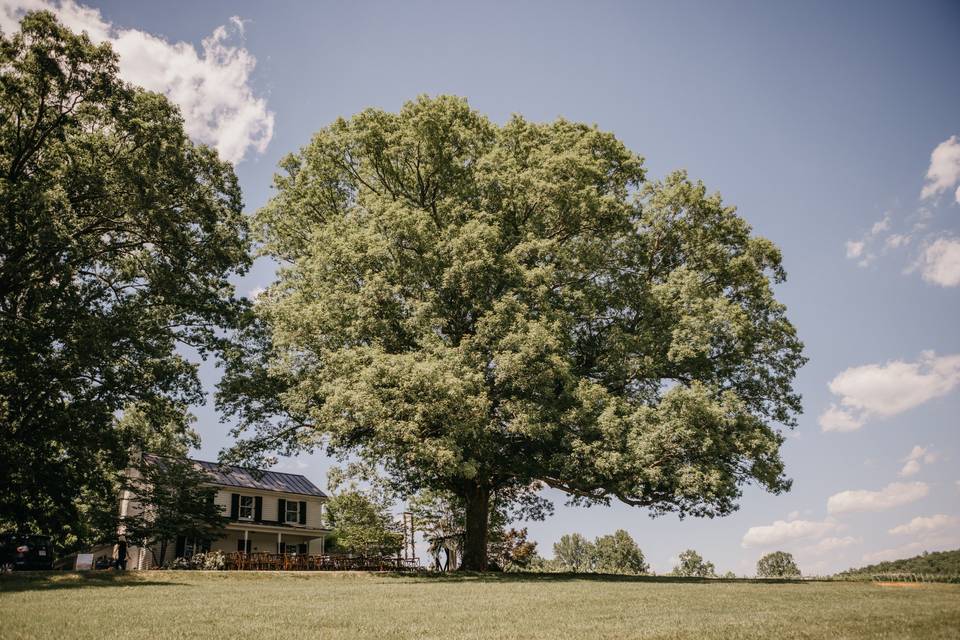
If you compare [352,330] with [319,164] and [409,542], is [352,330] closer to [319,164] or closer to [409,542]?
[319,164]

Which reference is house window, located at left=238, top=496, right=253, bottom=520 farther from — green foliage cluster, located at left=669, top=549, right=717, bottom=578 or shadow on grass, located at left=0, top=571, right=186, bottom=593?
green foliage cluster, located at left=669, top=549, right=717, bottom=578

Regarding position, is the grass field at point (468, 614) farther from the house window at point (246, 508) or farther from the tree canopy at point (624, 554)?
the tree canopy at point (624, 554)

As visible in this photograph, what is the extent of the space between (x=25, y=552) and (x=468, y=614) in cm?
3435

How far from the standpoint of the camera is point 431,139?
2492cm

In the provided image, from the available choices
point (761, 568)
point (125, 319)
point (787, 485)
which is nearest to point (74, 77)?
point (125, 319)

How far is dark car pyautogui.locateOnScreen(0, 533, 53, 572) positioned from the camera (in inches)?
1222

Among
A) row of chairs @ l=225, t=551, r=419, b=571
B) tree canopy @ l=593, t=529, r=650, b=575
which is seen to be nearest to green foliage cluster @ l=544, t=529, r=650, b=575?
tree canopy @ l=593, t=529, r=650, b=575

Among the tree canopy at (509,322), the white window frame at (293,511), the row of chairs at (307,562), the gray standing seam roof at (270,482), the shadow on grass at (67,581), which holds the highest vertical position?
the tree canopy at (509,322)

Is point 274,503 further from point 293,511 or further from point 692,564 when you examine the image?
point 692,564

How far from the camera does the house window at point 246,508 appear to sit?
139 ft

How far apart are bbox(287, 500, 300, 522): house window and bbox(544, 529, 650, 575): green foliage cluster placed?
1240 inches

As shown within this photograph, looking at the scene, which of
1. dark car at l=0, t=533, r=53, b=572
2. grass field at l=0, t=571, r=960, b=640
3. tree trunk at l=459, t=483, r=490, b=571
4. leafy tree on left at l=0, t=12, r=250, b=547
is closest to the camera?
grass field at l=0, t=571, r=960, b=640

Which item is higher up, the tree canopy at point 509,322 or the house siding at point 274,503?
the tree canopy at point 509,322

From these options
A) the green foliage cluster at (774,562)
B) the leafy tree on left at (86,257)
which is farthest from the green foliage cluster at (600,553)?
the leafy tree on left at (86,257)
